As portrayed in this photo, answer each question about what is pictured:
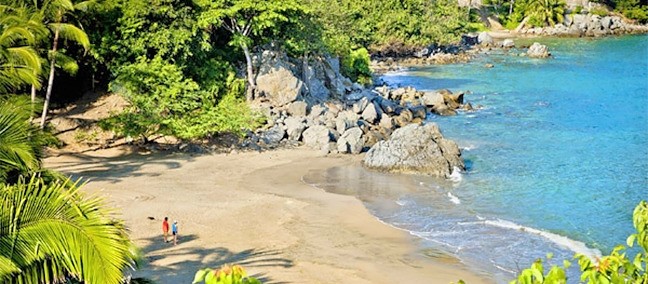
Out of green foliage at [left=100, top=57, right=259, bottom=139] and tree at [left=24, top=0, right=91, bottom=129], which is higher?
tree at [left=24, top=0, right=91, bottom=129]

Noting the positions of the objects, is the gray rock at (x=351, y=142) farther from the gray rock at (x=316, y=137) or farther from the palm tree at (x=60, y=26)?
the palm tree at (x=60, y=26)

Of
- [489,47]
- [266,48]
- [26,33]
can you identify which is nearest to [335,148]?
[266,48]

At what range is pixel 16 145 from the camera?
1002cm

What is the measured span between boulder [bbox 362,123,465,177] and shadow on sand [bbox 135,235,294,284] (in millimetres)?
11850

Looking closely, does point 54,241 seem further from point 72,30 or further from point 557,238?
point 72,30

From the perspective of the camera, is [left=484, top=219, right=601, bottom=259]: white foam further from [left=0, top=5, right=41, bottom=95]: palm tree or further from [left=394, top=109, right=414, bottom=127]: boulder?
[left=394, top=109, right=414, bottom=127]: boulder

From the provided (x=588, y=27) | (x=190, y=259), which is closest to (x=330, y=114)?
(x=190, y=259)

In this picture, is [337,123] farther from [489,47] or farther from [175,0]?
[489,47]

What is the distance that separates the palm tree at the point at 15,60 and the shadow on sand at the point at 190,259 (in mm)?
5884

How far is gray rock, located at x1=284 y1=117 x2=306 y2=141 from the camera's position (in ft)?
123

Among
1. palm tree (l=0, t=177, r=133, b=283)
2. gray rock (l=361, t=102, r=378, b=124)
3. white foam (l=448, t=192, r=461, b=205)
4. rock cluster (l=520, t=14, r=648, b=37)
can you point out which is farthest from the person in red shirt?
rock cluster (l=520, t=14, r=648, b=37)

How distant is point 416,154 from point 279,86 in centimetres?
1061

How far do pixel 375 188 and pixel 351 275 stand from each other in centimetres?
1022

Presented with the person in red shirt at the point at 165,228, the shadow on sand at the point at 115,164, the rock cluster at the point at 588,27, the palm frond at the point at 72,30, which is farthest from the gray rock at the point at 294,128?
the rock cluster at the point at 588,27
